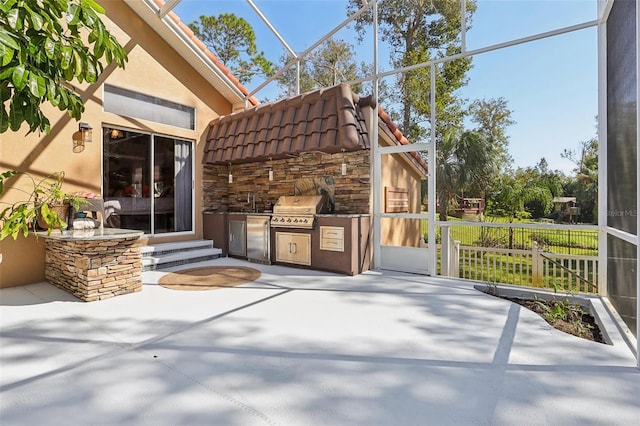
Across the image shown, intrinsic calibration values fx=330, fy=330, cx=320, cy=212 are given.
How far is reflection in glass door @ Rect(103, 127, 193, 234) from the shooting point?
20.7 feet

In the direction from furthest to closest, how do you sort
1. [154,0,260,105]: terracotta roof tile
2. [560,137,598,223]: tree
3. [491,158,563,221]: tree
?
[154,0,260,105]: terracotta roof tile, [491,158,563,221]: tree, [560,137,598,223]: tree

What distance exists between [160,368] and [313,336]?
4.28ft

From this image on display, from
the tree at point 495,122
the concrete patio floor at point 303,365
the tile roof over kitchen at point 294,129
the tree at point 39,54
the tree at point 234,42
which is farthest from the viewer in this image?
the tree at point 234,42

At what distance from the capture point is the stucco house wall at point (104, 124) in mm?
4992

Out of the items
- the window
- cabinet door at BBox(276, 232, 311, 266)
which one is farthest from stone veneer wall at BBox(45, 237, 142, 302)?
the window

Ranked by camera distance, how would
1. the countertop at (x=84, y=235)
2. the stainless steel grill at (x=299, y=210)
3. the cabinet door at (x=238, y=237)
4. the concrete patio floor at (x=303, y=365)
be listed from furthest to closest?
the cabinet door at (x=238, y=237) → the stainless steel grill at (x=299, y=210) → the countertop at (x=84, y=235) → the concrete patio floor at (x=303, y=365)

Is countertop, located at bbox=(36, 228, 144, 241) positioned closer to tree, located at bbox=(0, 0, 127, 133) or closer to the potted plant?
the potted plant

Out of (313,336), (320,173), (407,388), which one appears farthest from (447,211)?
(407,388)

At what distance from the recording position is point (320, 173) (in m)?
6.79

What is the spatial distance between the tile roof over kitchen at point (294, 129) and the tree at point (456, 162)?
4.44 feet

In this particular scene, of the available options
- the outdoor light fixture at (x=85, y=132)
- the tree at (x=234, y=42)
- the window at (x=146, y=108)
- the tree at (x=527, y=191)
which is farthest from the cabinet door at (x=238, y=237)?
the tree at (x=234, y=42)

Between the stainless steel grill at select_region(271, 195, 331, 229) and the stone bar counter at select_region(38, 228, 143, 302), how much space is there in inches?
101

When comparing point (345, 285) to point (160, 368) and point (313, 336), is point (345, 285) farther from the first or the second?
point (160, 368)

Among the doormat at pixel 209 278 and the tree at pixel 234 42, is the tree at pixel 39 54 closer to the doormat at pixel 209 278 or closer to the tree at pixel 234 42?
the doormat at pixel 209 278
